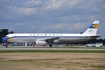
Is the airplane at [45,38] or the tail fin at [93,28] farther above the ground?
the tail fin at [93,28]

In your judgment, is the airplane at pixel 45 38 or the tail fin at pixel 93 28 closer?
the airplane at pixel 45 38

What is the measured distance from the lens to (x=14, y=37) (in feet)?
214

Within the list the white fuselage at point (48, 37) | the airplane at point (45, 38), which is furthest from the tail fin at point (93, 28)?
the white fuselage at point (48, 37)

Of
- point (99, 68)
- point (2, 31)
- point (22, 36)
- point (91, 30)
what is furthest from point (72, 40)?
point (2, 31)

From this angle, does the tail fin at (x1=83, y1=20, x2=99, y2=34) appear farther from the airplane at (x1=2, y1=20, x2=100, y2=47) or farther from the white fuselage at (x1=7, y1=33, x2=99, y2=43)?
the white fuselage at (x1=7, y1=33, x2=99, y2=43)

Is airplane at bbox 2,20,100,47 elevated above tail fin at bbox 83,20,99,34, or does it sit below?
below

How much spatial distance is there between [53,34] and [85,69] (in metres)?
50.0

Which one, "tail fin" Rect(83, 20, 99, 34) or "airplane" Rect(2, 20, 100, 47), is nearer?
"airplane" Rect(2, 20, 100, 47)

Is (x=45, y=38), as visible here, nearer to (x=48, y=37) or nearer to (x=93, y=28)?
(x=48, y=37)

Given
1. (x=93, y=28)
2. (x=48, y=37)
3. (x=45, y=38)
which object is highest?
(x=93, y=28)

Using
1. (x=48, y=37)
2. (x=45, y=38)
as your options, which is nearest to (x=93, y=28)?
(x=48, y=37)

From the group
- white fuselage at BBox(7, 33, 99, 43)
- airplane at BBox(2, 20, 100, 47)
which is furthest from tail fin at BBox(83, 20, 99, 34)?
white fuselage at BBox(7, 33, 99, 43)

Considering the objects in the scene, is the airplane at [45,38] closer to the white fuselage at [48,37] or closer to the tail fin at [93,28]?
the white fuselage at [48,37]

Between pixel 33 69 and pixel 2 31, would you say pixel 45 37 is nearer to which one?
pixel 33 69
